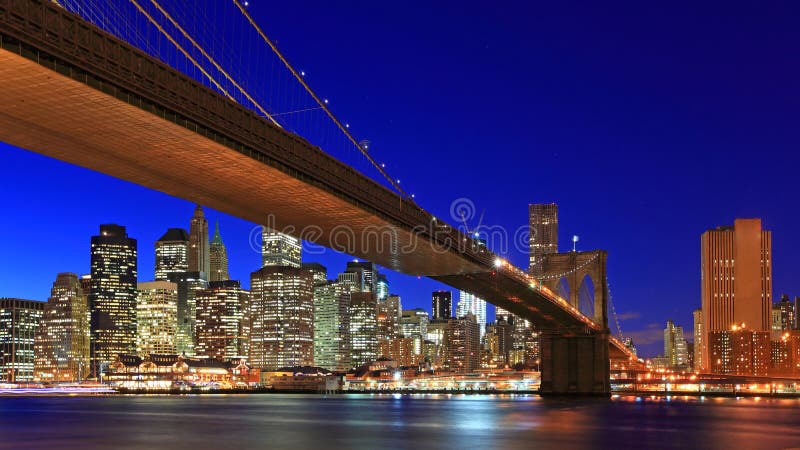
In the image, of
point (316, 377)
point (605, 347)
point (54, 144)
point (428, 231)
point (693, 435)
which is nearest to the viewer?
point (54, 144)

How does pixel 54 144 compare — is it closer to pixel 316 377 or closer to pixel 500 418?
pixel 500 418

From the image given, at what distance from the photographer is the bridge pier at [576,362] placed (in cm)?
7600

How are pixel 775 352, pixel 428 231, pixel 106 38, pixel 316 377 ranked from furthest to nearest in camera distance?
1. pixel 775 352
2. pixel 316 377
3. pixel 428 231
4. pixel 106 38

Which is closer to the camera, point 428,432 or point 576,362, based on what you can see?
point 428,432

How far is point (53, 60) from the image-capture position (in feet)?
70.0

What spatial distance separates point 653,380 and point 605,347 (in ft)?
149

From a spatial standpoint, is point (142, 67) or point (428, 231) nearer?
point (142, 67)

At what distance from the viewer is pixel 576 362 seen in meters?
77.2

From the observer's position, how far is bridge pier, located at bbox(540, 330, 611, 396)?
76.0 metres

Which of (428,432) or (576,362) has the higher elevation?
(428,432)

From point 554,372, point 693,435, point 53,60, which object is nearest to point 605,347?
point 554,372

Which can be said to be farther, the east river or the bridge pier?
the bridge pier

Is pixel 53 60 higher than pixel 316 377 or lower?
higher

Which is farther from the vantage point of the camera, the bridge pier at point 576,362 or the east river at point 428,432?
the bridge pier at point 576,362
